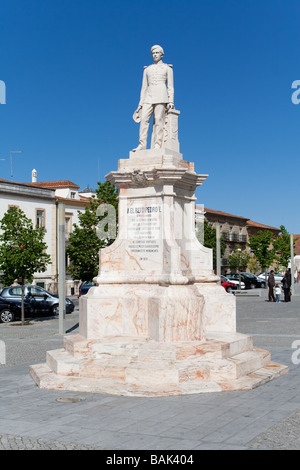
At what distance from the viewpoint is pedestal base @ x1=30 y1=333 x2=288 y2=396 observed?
721 centimetres

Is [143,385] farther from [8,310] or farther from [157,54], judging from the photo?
[8,310]

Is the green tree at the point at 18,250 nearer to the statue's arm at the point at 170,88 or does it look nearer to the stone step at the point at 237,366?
the statue's arm at the point at 170,88

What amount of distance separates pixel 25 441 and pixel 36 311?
17.7 metres

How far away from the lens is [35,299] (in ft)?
74.3

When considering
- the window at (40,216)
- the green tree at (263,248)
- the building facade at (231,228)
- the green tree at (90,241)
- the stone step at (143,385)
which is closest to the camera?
the stone step at (143,385)

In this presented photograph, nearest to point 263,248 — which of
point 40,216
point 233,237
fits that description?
point 40,216

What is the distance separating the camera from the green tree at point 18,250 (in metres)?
19.6

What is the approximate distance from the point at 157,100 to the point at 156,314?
3780 mm

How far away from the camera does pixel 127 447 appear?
4965mm

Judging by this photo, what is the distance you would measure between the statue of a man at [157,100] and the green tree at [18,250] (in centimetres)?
1129

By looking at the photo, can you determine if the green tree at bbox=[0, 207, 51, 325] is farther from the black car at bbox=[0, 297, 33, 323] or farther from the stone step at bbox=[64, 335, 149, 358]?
the stone step at bbox=[64, 335, 149, 358]

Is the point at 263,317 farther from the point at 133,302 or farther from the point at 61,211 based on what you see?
the point at 133,302

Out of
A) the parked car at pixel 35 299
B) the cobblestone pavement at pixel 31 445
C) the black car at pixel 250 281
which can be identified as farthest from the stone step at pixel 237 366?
the black car at pixel 250 281

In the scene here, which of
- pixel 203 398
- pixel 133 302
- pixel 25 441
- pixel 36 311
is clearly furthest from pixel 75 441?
pixel 36 311
